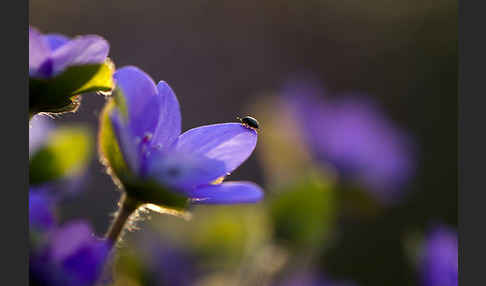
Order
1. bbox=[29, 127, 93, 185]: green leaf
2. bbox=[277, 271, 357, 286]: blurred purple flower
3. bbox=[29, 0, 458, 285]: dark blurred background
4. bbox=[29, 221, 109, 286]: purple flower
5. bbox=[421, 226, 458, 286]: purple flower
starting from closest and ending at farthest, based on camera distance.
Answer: bbox=[29, 221, 109, 286]: purple flower < bbox=[29, 127, 93, 185]: green leaf < bbox=[421, 226, 458, 286]: purple flower < bbox=[277, 271, 357, 286]: blurred purple flower < bbox=[29, 0, 458, 285]: dark blurred background

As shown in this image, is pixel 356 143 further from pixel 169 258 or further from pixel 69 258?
pixel 69 258

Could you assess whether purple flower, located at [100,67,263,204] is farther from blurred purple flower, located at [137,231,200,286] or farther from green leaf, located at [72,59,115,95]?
blurred purple flower, located at [137,231,200,286]

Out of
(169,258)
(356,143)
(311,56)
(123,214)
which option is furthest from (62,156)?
(311,56)

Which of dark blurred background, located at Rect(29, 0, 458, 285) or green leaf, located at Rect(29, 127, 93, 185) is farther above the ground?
green leaf, located at Rect(29, 127, 93, 185)

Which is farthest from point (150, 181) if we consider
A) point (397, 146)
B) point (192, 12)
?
point (192, 12)

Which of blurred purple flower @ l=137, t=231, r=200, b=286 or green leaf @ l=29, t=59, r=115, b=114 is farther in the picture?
blurred purple flower @ l=137, t=231, r=200, b=286

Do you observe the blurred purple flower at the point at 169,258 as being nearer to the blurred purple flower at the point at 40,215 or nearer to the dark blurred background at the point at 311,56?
the blurred purple flower at the point at 40,215

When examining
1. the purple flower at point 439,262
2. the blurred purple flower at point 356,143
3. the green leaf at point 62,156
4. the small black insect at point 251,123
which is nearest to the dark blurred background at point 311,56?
the blurred purple flower at point 356,143

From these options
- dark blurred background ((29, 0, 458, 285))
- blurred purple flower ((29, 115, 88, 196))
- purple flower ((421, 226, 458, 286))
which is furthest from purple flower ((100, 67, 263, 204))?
dark blurred background ((29, 0, 458, 285))

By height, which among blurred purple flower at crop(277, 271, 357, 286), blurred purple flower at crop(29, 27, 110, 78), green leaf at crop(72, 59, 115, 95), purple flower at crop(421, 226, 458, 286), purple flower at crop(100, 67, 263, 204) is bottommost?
blurred purple flower at crop(277, 271, 357, 286)
